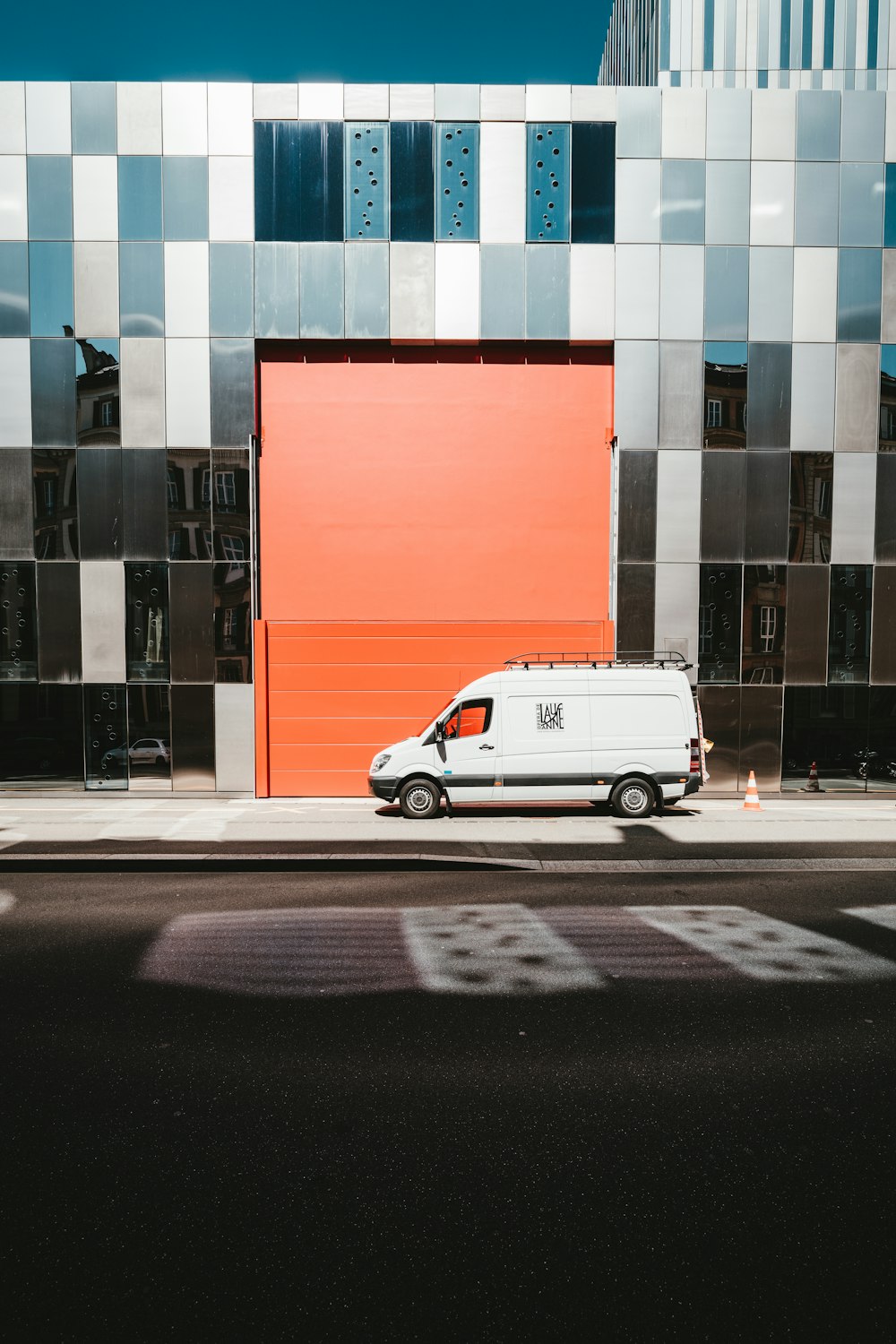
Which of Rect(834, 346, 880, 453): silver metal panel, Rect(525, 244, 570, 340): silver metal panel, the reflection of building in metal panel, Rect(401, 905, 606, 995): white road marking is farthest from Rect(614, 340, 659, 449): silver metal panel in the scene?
Rect(401, 905, 606, 995): white road marking

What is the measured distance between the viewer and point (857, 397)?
1591 centimetres

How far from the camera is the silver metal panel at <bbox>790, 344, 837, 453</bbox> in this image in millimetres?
15883

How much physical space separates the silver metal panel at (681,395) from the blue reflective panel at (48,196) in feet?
41.5

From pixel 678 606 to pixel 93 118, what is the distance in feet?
50.9

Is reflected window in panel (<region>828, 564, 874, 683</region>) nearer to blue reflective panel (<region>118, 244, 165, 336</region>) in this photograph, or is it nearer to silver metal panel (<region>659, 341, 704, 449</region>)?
silver metal panel (<region>659, 341, 704, 449</region>)

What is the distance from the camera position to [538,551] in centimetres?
1633

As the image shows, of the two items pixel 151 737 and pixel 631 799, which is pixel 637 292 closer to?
pixel 631 799

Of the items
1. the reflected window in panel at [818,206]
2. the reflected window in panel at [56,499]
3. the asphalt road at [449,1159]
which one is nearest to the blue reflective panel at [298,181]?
the reflected window in panel at [56,499]

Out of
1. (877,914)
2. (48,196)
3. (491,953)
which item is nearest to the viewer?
(491,953)

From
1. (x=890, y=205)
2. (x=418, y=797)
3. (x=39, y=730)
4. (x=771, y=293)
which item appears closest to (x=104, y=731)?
(x=39, y=730)

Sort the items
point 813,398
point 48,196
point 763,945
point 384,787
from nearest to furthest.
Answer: point 763,945 < point 384,787 < point 48,196 < point 813,398

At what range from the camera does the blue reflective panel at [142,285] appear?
15602mm

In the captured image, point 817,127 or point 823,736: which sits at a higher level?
point 817,127

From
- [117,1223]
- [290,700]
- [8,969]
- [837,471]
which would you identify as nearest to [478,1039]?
[117,1223]
